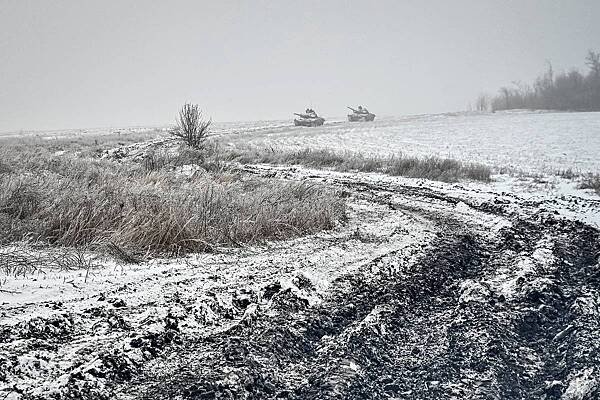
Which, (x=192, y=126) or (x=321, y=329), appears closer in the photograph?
(x=321, y=329)

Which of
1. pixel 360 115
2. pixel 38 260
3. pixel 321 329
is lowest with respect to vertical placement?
pixel 321 329

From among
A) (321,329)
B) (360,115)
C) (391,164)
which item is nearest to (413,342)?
(321,329)

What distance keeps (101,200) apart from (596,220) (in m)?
7.62

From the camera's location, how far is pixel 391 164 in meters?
17.1

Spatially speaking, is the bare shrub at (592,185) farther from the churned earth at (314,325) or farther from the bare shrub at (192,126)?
the bare shrub at (192,126)

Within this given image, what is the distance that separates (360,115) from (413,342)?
57060 mm

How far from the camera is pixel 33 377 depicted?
2.28m

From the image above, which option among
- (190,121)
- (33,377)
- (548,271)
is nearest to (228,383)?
(33,377)

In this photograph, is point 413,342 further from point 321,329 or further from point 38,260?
point 38,260

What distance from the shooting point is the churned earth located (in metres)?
2.40

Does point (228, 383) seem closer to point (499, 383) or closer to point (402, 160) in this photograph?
point (499, 383)

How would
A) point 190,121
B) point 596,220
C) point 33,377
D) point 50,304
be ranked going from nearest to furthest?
point 33,377, point 50,304, point 596,220, point 190,121

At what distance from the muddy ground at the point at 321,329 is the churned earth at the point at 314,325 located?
0.04 ft

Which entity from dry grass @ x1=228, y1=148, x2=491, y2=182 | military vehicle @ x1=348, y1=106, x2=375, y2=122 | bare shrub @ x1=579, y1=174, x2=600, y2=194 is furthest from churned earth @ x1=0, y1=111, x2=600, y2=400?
military vehicle @ x1=348, y1=106, x2=375, y2=122
